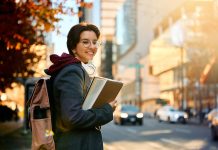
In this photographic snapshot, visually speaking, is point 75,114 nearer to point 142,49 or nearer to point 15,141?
point 15,141

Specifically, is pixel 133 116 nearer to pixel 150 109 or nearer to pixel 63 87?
pixel 63 87

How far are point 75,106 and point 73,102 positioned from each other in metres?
0.03

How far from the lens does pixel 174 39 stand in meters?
91.2

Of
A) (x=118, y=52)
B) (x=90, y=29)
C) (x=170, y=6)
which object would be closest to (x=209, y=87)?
(x=170, y=6)

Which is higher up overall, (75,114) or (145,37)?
(145,37)

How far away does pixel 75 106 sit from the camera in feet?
10.9

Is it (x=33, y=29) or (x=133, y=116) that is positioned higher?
(x=33, y=29)

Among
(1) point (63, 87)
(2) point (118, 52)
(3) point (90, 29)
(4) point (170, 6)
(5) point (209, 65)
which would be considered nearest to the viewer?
(1) point (63, 87)

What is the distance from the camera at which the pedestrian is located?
332 centimetres

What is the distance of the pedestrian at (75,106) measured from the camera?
3324 mm

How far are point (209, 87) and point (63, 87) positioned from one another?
70.3m

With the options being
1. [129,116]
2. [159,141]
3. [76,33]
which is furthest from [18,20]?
[129,116]

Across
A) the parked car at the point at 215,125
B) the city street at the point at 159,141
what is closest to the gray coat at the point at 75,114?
the city street at the point at 159,141

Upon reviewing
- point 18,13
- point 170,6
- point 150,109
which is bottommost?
point 150,109
